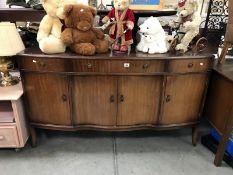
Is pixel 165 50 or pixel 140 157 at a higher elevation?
pixel 165 50

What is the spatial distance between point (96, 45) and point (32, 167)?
1.04m

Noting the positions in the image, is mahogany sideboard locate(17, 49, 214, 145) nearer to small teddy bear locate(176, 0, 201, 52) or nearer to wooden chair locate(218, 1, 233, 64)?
small teddy bear locate(176, 0, 201, 52)

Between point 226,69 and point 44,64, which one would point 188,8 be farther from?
point 44,64

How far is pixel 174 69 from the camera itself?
4.88 feet

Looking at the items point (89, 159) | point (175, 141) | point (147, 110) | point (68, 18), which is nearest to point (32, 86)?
point (68, 18)

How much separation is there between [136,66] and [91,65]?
0.31 m

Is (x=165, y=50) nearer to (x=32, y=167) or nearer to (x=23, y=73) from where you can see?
(x=23, y=73)

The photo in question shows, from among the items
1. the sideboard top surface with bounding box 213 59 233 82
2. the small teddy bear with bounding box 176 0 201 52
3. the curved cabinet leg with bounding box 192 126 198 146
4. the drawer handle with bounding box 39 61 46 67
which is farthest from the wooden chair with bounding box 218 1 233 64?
the drawer handle with bounding box 39 61 46 67

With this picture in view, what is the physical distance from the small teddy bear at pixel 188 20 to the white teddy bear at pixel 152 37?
0.44 ft

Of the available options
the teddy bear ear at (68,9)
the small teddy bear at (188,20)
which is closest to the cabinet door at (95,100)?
the teddy bear ear at (68,9)

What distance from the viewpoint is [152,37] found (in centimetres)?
152

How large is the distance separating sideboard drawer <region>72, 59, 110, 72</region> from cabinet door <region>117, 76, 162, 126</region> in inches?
5.8

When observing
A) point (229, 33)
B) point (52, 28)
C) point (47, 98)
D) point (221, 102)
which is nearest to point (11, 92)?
point (47, 98)

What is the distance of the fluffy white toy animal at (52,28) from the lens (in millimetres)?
1432
